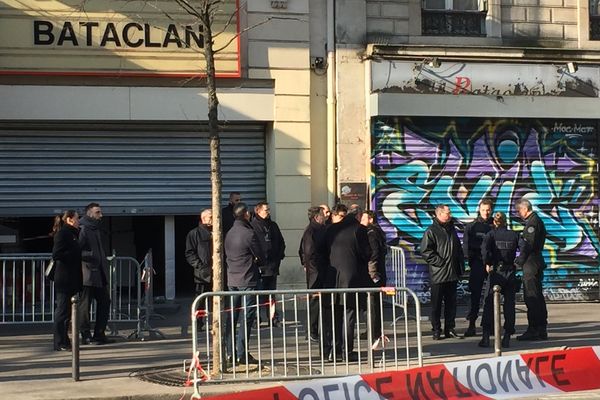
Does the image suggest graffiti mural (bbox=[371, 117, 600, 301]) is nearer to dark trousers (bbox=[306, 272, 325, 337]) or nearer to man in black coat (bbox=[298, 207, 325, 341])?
man in black coat (bbox=[298, 207, 325, 341])

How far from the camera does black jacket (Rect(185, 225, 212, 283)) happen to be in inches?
532

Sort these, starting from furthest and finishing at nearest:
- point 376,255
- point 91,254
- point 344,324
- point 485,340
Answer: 1. point 91,254
2. point 485,340
3. point 376,255
4. point 344,324

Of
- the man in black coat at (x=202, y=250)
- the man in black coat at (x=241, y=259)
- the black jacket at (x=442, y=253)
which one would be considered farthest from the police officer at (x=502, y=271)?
the man in black coat at (x=202, y=250)

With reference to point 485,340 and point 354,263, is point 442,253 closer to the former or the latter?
point 485,340

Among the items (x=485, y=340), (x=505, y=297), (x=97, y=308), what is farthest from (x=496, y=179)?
(x=97, y=308)

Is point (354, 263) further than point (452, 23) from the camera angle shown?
No

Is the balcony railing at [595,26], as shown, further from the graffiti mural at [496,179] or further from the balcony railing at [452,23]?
the balcony railing at [452,23]

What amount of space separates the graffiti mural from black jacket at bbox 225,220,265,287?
236 inches

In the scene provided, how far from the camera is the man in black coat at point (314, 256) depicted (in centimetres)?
1159

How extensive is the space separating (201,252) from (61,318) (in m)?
2.48

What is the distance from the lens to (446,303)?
1292 centimetres

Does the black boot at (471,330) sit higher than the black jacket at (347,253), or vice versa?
the black jacket at (347,253)

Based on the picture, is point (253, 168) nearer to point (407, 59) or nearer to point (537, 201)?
point (407, 59)

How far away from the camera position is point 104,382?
9.90 m
